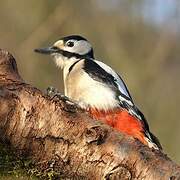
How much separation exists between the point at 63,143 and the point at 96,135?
0.43 ft

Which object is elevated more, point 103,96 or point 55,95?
point 55,95

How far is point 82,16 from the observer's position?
28.1ft

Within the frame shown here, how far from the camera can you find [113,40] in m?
8.43

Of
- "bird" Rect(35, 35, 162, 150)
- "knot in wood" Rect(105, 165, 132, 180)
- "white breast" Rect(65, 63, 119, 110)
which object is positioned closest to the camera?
"knot in wood" Rect(105, 165, 132, 180)

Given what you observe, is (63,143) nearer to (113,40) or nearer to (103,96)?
(103,96)

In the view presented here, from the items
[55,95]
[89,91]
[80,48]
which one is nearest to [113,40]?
[80,48]

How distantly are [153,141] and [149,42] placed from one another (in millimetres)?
5268

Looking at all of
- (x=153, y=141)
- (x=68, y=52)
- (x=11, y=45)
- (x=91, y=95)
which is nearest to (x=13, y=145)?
(x=153, y=141)

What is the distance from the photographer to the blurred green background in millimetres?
8141

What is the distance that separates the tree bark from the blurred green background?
6.01 m

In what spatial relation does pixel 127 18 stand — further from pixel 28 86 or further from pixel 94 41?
pixel 28 86

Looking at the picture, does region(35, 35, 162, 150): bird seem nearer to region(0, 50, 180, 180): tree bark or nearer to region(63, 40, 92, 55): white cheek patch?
region(63, 40, 92, 55): white cheek patch

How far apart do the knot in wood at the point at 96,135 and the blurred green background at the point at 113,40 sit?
19.8 feet

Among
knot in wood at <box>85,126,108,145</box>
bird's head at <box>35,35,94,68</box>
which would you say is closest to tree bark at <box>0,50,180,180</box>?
knot in wood at <box>85,126,108,145</box>
